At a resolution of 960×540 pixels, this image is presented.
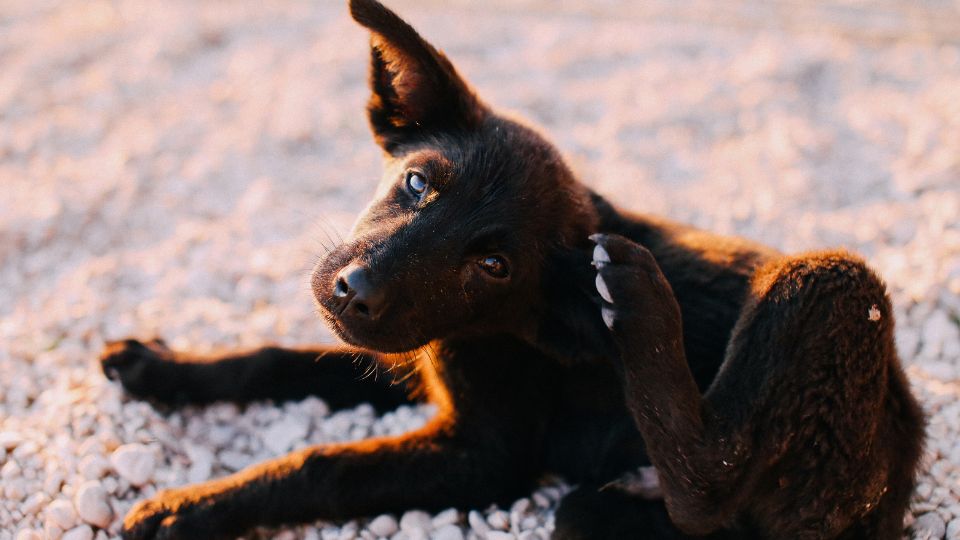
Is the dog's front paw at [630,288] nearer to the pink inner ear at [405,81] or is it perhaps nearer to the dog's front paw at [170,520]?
the pink inner ear at [405,81]

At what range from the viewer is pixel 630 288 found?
2.92 m

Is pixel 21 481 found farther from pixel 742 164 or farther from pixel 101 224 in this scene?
pixel 742 164

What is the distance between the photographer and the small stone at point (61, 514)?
324 cm

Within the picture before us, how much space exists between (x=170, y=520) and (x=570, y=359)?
1.51 meters

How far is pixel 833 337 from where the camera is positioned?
2934mm

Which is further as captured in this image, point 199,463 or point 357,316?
point 199,463

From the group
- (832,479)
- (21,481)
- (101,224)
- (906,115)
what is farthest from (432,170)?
(906,115)

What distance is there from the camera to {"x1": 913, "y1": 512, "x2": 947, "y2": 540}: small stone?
3.25 m

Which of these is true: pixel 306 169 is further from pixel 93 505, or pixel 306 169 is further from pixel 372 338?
pixel 372 338

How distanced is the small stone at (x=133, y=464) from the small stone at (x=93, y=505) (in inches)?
5.2

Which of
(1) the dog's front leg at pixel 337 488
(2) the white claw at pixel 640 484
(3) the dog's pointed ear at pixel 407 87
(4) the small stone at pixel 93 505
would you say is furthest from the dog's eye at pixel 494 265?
(4) the small stone at pixel 93 505

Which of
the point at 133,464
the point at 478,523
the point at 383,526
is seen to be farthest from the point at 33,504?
the point at 478,523

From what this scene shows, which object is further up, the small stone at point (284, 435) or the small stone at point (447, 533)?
the small stone at point (284, 435)

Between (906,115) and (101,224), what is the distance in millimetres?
5064
